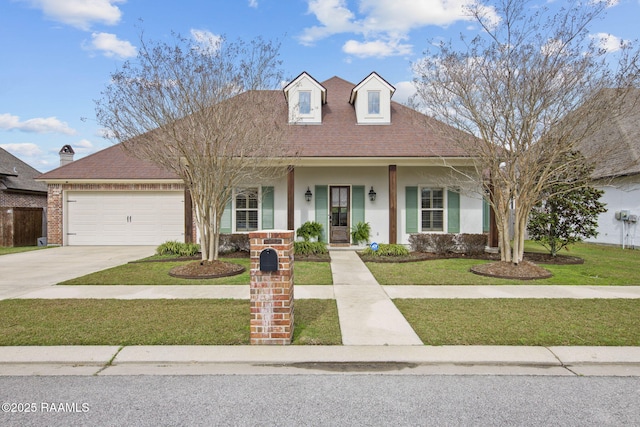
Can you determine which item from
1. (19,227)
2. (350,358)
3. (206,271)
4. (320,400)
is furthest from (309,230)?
(19,227)

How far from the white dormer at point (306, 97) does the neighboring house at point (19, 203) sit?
11896 millimetres

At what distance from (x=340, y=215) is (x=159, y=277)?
7.09 m

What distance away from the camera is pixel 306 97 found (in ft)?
46.4

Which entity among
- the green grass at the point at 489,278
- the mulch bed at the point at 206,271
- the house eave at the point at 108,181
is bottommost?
the green grass at the point at 489,278

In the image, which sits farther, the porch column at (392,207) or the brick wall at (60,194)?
the brick wall at (60,194)

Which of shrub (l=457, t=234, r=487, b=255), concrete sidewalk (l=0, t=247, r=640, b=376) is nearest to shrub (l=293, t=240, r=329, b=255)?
shrub (l=457, t=234, r=487, b=255)

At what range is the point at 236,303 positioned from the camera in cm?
584

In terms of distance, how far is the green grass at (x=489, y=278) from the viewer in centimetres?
767

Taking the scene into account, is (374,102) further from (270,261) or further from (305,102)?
(270,261)

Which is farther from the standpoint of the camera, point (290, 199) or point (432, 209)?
point (432, 209)

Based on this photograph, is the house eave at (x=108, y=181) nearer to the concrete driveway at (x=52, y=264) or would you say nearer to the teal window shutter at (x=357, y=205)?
the concrete driveway at (x=52, y=264)

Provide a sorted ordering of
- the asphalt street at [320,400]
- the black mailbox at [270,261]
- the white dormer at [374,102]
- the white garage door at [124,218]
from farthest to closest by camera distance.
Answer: the white garage door at [124,218]
the white dormer at [374,102]
the black mailbox at [270,261]
the asphalt street at [320,400]

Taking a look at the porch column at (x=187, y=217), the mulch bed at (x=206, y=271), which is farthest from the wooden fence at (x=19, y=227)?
the mulch bed at (x=206, y=271)

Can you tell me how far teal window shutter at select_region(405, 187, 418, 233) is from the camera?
530 inches
